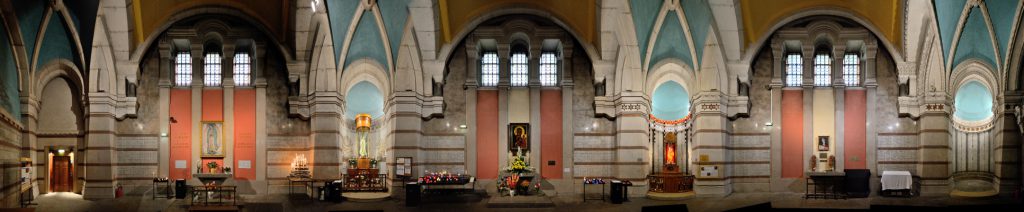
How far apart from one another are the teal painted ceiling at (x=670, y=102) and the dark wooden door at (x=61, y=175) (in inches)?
694

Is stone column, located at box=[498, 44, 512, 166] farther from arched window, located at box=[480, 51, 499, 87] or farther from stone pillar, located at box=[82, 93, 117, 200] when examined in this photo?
stone pillar, located at box=[82, 93, 117, 200]

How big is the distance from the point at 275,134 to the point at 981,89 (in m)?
20.5

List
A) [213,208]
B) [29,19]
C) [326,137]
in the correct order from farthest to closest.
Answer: [326,137], [213,208], [29,19]

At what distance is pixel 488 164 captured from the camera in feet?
95.4

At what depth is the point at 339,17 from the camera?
2684 cm

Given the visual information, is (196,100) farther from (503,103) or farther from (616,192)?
(616,192)

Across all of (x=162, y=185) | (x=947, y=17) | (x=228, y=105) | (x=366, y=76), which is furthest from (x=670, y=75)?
(x=162, y=185)

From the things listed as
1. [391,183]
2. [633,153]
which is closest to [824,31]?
[633,153]

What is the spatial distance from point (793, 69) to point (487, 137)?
374 inches

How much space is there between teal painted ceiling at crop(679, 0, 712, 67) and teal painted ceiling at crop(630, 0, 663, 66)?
2.74 feet

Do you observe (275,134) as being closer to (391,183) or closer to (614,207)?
(391,183)

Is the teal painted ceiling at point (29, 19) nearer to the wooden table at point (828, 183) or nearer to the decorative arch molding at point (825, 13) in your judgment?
the decorative arch molding at point (825, 13)

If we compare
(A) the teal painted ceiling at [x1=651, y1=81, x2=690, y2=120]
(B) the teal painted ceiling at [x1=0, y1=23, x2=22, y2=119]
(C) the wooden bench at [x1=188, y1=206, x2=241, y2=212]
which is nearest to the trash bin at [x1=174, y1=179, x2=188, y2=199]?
(C) the wooden bench at [x1=188, y1=206, x2=241, y2=212]

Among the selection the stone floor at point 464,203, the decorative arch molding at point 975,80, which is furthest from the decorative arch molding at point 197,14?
the decorative arch molding at point 975,80
